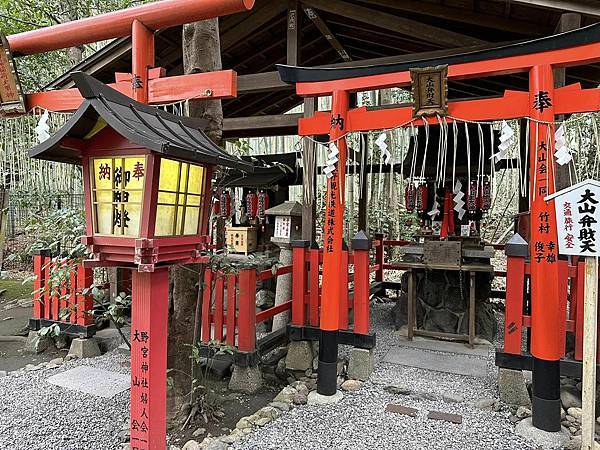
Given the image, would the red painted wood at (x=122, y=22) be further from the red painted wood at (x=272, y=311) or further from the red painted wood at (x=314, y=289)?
the red painted wood at (x=272, y=311)

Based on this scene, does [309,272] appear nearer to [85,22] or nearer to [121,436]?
[121,436]

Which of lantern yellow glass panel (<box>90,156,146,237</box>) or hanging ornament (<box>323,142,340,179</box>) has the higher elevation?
hanging ornament (<box>323,142,340,179</box>)

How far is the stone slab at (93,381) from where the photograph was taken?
4223 millimetres

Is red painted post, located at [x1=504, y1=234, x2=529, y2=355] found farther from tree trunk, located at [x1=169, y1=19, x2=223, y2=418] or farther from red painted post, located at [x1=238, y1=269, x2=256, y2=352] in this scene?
tree trunk, located at [x1=169, y1=19, x2=223, y2=418]

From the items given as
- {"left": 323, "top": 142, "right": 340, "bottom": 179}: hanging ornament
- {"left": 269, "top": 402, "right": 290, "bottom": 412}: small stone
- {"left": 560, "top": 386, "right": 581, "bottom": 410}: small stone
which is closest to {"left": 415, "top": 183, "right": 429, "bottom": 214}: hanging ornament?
{"left": 323, "top": 142, "right": 340, "bottom": 179}: hanging ornament

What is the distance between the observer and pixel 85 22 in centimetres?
332

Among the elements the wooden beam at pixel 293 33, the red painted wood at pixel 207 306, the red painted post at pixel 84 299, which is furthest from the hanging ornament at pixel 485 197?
the red painted post at pixel 84 299

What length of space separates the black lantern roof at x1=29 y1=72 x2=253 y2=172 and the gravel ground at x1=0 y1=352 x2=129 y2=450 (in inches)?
89.0

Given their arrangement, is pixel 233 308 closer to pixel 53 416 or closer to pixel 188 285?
pixel 188 285

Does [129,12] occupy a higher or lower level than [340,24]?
lower

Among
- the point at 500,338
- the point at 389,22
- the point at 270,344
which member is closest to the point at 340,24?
the point at 389,22

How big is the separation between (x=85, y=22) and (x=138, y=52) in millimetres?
683

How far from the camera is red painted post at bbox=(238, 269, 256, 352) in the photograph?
14.1 ft

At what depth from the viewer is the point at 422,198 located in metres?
6.68
